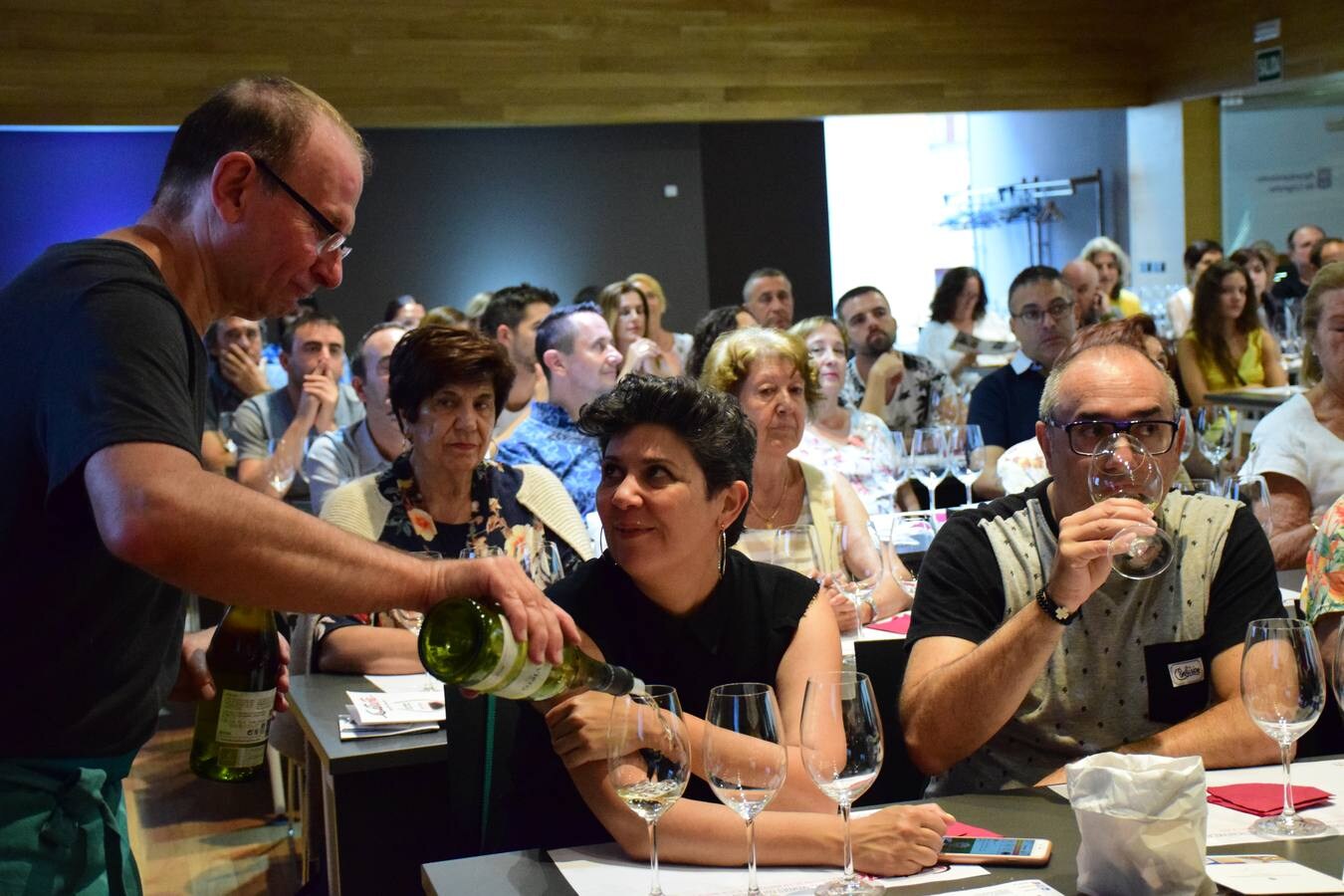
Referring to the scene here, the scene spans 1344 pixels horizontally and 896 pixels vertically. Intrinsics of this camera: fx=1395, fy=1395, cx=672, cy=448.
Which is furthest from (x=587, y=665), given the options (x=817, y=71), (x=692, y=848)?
(x=817, y=71)

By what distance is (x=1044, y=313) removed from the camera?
19.8 ft

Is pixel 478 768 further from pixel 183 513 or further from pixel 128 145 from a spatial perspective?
pixel 128 145

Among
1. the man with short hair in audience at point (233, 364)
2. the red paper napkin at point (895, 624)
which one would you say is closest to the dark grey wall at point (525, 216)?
the man with short hair in audience at point (233, 364)

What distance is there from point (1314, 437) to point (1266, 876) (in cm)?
274

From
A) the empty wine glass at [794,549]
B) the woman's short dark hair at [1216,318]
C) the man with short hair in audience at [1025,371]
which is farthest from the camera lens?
the woman's short dark hair at [1216,318]

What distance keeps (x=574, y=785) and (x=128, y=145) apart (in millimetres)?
9129

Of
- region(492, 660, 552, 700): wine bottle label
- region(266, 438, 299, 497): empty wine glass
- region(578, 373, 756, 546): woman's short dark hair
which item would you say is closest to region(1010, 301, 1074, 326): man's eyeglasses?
region(266, 438, 299, 497): empty wine glass

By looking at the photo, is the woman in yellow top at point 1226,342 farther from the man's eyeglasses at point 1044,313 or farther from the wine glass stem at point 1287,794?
the wine glass stem at point 1287,794

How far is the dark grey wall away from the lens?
1082 centimetres

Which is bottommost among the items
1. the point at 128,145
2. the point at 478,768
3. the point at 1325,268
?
the point at 478,768

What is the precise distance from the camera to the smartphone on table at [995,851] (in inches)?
68.4

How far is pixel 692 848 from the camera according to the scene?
183cm

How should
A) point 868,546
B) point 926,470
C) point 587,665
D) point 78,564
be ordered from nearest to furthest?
1. point 78,564
2. point 587,665
3. point 868,546
4. point 926,470

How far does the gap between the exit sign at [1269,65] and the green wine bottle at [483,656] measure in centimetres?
1184
